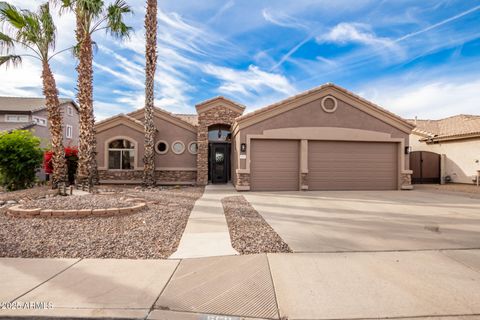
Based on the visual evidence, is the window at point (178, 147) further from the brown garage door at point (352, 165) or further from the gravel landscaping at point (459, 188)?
the gravel landscaping at point (459, 188)

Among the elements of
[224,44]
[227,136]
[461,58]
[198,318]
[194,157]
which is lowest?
[198,318]

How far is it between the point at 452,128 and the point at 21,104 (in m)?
36.9

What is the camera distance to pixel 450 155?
16.3m

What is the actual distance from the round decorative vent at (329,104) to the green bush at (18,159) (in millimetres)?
14554

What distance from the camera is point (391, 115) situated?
1258 centimetres

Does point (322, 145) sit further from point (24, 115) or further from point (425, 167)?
point (24, 115)

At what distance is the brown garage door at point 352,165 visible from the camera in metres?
12.3

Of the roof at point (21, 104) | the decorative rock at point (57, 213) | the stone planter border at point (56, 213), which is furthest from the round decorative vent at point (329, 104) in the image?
the roof at point (21, 104)

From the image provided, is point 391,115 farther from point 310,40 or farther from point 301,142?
point 310,40

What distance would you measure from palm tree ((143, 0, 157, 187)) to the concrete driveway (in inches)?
262

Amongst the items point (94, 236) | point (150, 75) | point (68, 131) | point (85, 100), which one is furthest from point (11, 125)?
point (94, 236)

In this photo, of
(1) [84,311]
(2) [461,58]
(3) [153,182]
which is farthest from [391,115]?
(1) [84,311]

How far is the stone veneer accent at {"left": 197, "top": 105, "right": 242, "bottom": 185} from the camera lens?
14.7 m

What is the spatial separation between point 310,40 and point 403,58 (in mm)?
5440
